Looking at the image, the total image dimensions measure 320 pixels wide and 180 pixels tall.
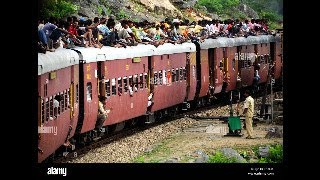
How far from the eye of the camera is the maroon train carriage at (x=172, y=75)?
27562mm

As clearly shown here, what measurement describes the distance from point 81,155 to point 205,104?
12.2 meters

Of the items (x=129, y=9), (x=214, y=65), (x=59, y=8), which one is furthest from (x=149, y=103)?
(x=129, y=9)

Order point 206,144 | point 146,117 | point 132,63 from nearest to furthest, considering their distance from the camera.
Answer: point 206,144 → point 132,63 → point 146,117

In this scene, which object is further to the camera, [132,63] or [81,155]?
[132,63]

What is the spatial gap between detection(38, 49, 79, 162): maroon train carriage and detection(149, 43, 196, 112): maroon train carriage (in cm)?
647

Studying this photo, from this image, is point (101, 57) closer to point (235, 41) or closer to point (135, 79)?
point (135, 79)

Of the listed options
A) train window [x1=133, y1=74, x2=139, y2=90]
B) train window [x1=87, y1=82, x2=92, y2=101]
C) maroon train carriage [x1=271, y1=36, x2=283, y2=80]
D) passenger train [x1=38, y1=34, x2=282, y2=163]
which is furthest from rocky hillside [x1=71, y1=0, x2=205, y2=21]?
train window [x1=87, y1=82, x2=92, y2=101]

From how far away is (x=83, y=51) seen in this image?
21688mm

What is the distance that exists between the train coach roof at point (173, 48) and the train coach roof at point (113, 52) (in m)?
0.44

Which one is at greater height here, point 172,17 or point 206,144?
point 172,17

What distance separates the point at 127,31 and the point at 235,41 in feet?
26.8

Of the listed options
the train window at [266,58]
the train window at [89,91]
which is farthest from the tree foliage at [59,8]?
the train window at [266,58]

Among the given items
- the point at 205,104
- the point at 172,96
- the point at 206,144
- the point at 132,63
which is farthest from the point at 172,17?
the point at 206,144
